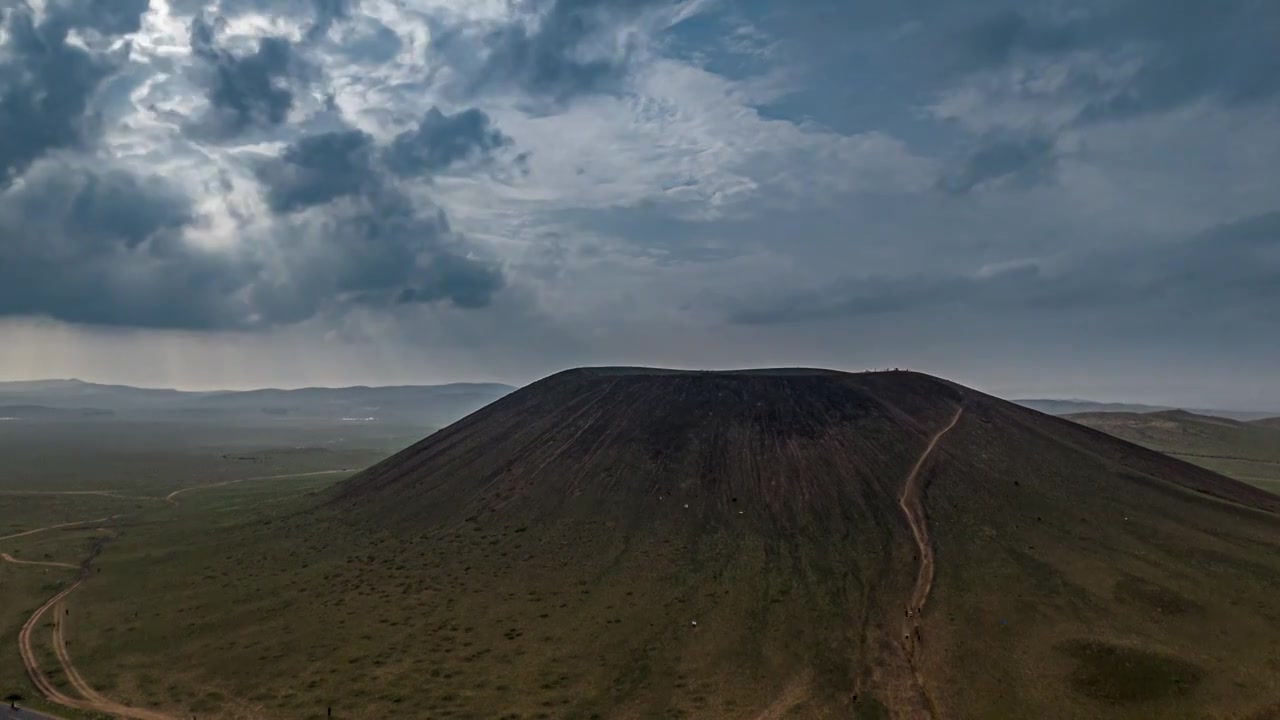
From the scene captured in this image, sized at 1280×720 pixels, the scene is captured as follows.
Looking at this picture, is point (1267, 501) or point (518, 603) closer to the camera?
point (518, 603)

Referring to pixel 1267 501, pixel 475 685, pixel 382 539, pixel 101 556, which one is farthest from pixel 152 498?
pixel 1267 501

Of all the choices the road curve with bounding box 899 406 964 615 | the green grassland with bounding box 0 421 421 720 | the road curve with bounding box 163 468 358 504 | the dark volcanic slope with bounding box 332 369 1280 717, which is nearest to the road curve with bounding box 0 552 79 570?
the green grassland with bounding box 0 421 421 720

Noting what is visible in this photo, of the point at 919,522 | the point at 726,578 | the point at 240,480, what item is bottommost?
the point at 240,480

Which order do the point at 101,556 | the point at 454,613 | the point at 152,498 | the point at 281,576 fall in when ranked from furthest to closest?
the point at 152,498 → the point at 101,556 → the point at 281,576 → the point at 454,613

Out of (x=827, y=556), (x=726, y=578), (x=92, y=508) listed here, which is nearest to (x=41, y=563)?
(x=92, y=508)

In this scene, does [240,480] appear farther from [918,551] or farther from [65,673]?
[918,551]

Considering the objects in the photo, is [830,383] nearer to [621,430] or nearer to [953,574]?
[621,430]
